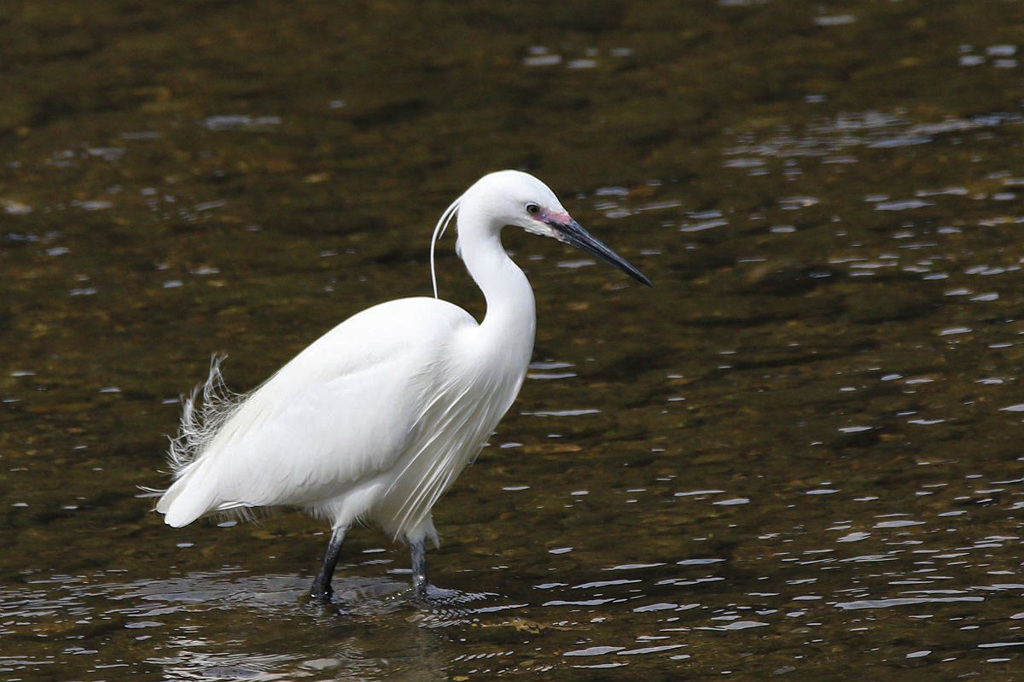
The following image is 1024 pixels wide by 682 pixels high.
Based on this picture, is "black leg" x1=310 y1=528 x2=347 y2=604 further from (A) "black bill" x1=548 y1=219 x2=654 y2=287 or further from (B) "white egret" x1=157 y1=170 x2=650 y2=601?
(A) "black bill" x1=548 y1=219 x2=654 y2=287

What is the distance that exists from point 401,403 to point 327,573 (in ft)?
2.10

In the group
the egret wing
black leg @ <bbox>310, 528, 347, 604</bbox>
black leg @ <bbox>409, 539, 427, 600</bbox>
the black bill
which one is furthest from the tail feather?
the black bill

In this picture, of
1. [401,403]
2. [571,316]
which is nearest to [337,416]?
[401,403]

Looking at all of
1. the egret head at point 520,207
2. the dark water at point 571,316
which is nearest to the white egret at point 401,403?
the egret head at point 520,207

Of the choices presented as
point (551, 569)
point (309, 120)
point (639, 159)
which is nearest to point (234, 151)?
point (309, 120)

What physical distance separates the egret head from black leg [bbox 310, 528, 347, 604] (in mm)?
1217

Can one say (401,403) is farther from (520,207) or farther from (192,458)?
(192,458)

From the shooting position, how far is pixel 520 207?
5.18 m

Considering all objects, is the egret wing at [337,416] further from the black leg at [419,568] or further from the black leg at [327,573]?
the black leg at [419,568]

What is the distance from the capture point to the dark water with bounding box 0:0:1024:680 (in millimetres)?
5184

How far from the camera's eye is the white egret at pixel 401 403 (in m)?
5.25

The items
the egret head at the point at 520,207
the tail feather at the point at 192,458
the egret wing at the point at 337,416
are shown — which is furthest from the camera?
the tail feather at the point at 192,458

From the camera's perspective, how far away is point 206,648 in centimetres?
521

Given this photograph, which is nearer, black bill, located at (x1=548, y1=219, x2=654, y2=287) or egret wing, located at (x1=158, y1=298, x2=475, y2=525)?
black bill, located at (x1=548, y1=219, x2=654, y2=287)
